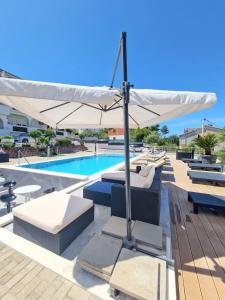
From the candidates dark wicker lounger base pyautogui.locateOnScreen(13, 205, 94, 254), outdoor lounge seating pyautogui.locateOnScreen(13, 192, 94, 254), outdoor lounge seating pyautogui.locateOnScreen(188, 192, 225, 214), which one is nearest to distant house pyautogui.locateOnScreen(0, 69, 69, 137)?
outdoor lounge seating pyautogui.locateOnScreen(13, 192, 94, 254)

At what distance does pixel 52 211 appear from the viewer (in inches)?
90.8

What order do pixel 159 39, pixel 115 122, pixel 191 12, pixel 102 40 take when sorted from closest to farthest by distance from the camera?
pixel 115 122 < pixel 191 12 < pixel 102 40 < pixel 159 39

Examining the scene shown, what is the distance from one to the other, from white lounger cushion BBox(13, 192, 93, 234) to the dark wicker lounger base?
0.07m

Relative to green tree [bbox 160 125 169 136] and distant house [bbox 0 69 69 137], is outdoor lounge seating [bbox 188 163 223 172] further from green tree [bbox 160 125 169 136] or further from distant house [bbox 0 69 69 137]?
green tree [bbox 160 125 169 136]

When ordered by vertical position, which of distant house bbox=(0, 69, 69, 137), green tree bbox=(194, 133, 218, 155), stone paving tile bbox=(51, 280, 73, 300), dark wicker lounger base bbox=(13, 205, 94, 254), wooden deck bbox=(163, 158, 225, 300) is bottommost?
wooden deck bbox=(163, 158, 225, 300)

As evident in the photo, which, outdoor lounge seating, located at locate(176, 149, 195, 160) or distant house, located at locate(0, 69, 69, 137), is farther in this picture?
distant house, located at locate(0, 69, 69, 137)

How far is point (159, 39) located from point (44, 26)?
19.4 feet

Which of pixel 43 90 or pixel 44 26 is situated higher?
pixel 44 26

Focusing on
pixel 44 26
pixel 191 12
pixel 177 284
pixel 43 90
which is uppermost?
pixel 44 26

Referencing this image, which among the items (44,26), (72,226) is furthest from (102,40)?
(72,226)

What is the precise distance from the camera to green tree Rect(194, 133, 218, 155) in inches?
397

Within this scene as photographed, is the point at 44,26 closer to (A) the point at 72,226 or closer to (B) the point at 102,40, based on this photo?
(B) the point at 102,40

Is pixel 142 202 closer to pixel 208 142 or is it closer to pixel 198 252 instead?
pixel 198 252

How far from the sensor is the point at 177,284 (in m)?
1.63
